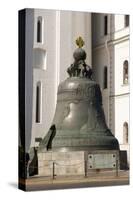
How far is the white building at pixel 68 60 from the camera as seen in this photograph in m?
14.4

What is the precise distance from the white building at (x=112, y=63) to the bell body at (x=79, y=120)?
19 cm

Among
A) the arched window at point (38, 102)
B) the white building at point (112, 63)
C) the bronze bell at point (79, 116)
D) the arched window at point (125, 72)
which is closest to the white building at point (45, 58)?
the arched window at point (38, 102)

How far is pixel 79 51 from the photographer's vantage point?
15.0 m

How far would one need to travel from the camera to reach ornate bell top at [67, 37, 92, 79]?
14.9m

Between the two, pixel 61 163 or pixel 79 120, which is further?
pixel 79 120

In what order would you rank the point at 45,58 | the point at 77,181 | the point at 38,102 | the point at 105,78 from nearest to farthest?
the point at 38,102, the point at 45,58, the point at 77,181, the point at 105,78

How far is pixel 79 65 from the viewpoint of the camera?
49.4 ft

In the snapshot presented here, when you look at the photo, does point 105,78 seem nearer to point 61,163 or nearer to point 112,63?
point 112,63

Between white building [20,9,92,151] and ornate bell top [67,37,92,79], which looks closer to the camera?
white building [20,9,92,151]

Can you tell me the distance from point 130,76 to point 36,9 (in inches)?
101

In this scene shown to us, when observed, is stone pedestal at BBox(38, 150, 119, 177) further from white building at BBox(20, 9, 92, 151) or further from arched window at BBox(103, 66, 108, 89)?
arched window at BBox(103, 66, 108, 89)

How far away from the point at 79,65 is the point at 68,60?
0.98ft

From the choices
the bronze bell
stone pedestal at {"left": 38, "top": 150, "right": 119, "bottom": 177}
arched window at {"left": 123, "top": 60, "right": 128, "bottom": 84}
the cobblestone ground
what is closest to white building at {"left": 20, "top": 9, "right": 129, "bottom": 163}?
arched window at {"left": 123, "top": 60, "right": 128, "bottom": 84}

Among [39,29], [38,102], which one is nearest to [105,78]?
[38,102]
